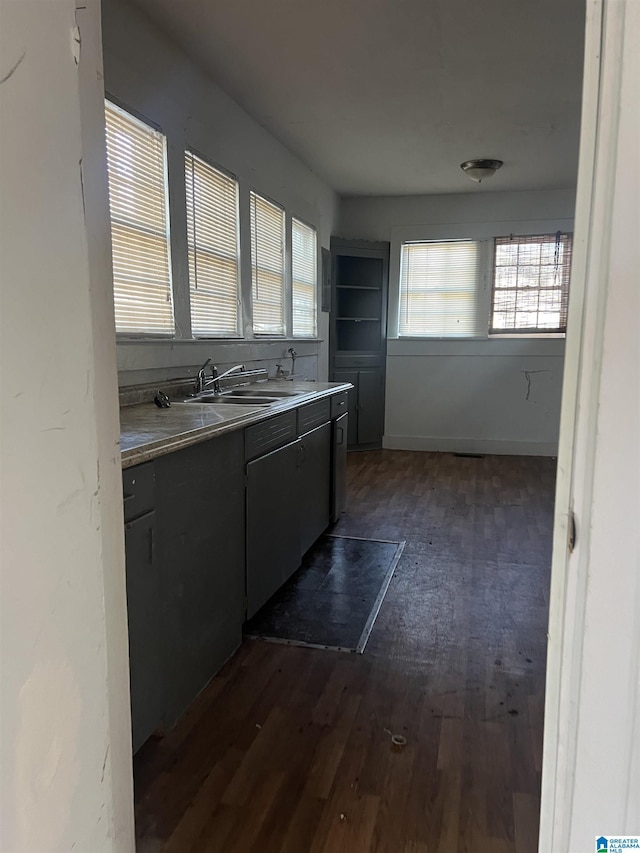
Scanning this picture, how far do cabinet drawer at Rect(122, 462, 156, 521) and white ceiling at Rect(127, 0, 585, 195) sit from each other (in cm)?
219

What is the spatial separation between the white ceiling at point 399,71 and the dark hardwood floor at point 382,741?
2.70 m

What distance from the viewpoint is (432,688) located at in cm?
211

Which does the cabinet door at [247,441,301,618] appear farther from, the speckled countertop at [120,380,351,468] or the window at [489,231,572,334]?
the window at [489,231,572,334]

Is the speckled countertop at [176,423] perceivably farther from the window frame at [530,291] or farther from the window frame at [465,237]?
the window frame at [530,291]

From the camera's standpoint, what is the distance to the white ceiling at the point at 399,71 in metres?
2.64

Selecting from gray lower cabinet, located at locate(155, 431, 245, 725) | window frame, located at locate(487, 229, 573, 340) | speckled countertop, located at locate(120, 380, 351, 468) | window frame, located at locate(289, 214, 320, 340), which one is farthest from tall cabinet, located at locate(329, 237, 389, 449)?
gray lower cabinet, located at locate(155, 431, 245, 725)

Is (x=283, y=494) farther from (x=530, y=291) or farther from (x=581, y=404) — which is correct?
(x=530, y=291)

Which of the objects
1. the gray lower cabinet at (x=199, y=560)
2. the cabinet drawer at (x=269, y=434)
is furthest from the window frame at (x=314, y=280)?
the gray lower cabinet at (x=199, y=560)

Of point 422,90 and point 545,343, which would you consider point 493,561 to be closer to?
point 422,90

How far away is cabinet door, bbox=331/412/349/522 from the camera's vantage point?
12.1ft

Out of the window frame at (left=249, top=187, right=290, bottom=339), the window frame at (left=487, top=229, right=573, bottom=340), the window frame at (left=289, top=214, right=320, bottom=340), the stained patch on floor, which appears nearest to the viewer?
the stained patch on floor

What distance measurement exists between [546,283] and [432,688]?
4.92 meters

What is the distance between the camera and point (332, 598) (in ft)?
9.30

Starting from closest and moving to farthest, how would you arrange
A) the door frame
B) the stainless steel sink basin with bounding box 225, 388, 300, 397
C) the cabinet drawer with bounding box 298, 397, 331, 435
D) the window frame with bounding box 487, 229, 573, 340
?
1. the door frame
2. the cabinet drawer with bounding box 298, 397, 331, 435
3. the stainless steel sink basin with bounding box 225, 388, 300, 397
4. the window frame with bounding box 487, 229, 573, 340
